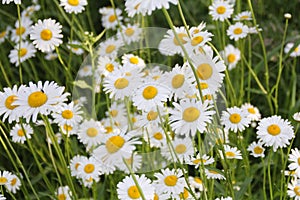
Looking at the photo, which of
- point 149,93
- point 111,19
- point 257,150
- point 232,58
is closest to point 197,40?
point 149,93

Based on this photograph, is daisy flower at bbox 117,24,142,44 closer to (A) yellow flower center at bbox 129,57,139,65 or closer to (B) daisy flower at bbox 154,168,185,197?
(A) yellow flower center at bbox 129,57,139,65

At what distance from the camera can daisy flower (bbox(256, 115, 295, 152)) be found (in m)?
1.04

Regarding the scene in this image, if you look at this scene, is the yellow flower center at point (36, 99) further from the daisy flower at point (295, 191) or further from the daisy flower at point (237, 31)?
the daisy flower at point (237, 31)

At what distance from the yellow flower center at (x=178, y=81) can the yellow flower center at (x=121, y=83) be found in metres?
0.11

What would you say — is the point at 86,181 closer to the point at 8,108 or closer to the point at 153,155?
the point at 153,155

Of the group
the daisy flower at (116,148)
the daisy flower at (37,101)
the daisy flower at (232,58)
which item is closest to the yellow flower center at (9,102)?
the daisy flower at (37,101)

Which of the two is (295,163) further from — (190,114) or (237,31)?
(237,31)

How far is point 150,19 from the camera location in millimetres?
2037

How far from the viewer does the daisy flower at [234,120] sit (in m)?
1.13

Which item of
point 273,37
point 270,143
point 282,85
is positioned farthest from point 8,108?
point 273,37

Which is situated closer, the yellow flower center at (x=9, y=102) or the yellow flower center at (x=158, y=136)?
the yellow flower center at (x=9, y=102)

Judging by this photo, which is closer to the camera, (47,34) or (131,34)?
(47,34)

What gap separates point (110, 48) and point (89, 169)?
1.50ft

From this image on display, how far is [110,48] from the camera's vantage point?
Result: 1535mm
